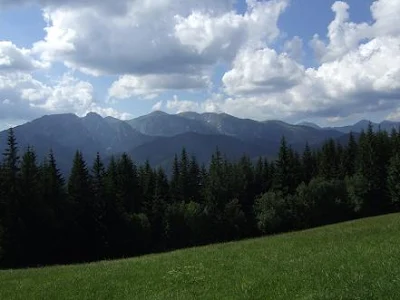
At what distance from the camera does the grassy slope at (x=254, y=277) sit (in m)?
13.1

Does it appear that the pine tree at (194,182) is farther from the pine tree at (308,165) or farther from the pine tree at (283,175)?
the pine tree at (308,165)

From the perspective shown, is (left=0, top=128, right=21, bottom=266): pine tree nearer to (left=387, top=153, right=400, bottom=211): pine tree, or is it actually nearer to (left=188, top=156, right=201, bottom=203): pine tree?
(left=188, top=156, right=201, bottom=203): pine tree

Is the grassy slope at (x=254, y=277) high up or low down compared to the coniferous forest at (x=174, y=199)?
up

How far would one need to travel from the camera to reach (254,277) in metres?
15.8

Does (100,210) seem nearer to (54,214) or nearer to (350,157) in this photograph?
(54,214)

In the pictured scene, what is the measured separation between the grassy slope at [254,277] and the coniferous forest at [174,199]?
42380 mm

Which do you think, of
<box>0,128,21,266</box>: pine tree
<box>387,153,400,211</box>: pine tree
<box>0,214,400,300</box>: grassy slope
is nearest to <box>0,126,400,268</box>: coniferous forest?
<box>0,128,21,266</box>: pine tree

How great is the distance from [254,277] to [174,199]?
8970 centimetres

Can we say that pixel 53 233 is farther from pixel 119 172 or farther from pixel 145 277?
pixel 145 277

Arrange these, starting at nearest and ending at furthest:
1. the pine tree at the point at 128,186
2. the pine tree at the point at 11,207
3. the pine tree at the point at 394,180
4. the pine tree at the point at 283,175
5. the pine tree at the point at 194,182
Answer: the pine tree at the point at 11,207, the pine tree at the point at 128,186, the pine tree at the point at 394,180, the pine tree at the point at 283,175, the pine tree at the point at 194,182

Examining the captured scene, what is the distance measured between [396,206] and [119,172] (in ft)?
189

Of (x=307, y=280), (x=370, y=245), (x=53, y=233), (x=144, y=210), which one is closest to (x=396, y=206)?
(x=144, y=210)

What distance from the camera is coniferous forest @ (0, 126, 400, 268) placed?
64.1m

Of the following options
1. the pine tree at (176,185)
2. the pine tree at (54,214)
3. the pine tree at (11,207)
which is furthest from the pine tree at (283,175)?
the pine tree at (11,207)
